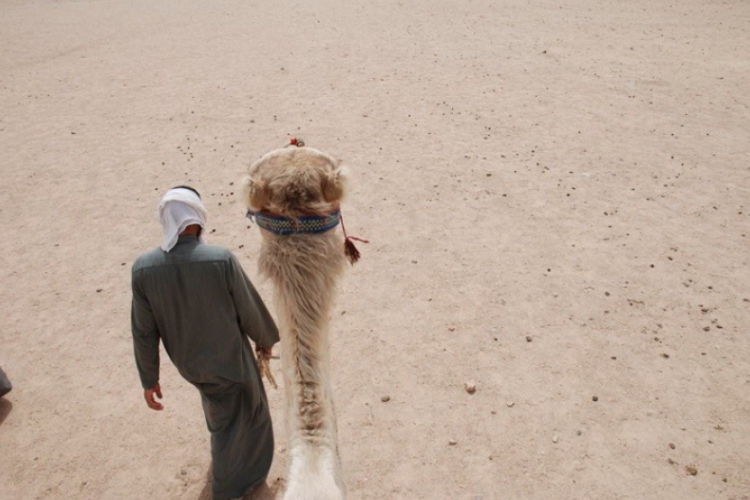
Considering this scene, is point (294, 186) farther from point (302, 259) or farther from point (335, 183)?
point (302, 259)

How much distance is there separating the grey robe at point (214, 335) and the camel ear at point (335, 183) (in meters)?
0.73

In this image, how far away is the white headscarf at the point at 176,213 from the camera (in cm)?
255

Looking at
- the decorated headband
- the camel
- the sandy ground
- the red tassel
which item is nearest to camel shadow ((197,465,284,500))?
the sandy ground

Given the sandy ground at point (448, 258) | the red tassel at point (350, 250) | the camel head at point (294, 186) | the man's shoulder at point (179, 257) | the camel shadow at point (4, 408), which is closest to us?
the camel head at point (294, 186)

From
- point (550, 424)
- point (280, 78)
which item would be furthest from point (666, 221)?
point (280, 78)

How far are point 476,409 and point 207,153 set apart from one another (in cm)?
544

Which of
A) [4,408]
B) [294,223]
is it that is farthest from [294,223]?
[4,408]

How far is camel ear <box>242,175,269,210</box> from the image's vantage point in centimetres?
217

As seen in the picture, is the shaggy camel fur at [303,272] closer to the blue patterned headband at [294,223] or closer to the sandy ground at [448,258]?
the blue patterned headband at [294,223]

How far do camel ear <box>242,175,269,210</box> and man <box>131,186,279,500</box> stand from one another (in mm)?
528

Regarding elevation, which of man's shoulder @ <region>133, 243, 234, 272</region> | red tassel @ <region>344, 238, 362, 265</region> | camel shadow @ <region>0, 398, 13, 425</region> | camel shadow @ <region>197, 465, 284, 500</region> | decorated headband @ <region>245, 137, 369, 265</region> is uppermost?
decorated headband @ <region>245, 137, 369, 265</region>

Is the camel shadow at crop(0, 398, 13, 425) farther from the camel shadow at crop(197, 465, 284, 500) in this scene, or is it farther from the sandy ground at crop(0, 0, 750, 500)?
the camel shadow at crop(197, 465, 284, 500)

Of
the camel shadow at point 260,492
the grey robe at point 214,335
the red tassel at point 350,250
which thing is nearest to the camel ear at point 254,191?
the red tassel at point 350,250

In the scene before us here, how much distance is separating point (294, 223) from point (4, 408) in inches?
130
